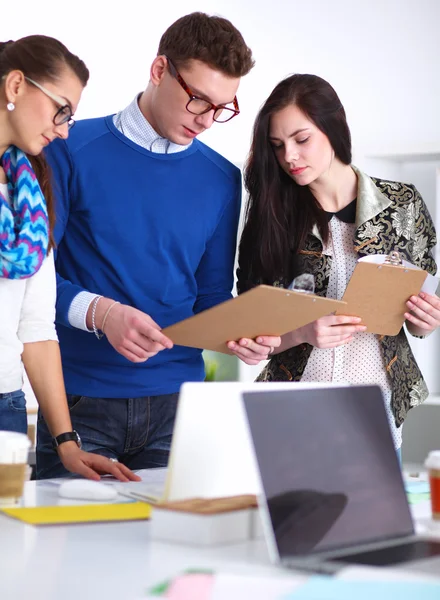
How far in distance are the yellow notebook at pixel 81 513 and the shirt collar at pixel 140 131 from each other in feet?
3.58

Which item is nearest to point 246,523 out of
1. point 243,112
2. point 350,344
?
point 350,344

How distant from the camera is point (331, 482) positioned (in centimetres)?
118

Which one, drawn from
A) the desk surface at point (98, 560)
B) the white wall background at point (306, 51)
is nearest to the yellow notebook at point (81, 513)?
the desk surface at point (98, 560)

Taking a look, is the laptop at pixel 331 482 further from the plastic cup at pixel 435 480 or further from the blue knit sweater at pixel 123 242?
the blue knit sweater at pixel 123 242

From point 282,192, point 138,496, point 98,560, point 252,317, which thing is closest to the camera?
→ point 98,560

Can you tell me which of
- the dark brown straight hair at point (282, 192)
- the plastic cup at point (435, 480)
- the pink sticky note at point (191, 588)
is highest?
the dark brown straight hair at point (282, 192)

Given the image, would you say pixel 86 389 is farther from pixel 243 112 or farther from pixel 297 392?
pixel 243 112

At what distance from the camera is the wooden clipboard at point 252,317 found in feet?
5.78

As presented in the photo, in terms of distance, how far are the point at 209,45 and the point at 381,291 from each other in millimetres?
735

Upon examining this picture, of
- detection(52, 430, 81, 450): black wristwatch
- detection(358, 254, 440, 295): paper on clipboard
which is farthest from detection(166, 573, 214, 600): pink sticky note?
detection(358, 254, 440, 295): paper on clipboard

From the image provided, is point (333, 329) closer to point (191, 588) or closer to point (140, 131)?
point (140, 131)

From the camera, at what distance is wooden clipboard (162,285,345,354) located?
69.4 inches

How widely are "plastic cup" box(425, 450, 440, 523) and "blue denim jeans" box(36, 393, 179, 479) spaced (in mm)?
855

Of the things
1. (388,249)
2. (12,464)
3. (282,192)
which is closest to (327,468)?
(12,464)
